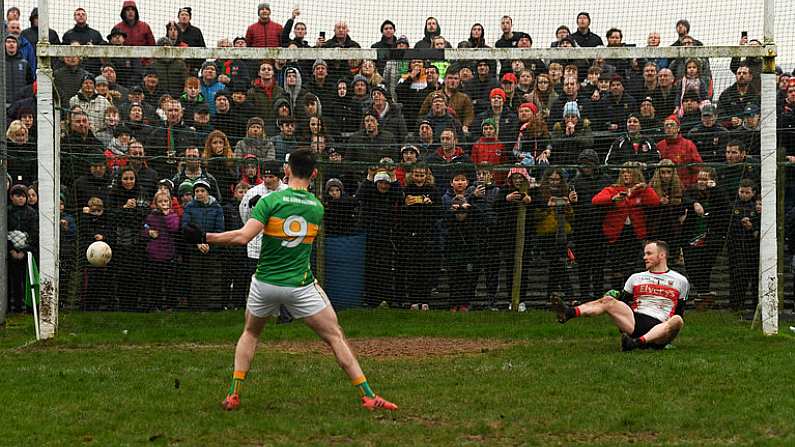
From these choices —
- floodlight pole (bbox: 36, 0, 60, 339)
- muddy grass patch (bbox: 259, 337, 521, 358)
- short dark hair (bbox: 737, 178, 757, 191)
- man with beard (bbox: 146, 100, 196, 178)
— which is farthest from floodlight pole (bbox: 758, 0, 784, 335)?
floodlight pole (bbox: 36, 0, 60, 339)

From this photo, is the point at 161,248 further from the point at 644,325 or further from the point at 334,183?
the point at 644,325

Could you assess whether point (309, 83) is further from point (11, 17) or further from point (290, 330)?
point (11, 17)

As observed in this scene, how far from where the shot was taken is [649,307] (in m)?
12.1

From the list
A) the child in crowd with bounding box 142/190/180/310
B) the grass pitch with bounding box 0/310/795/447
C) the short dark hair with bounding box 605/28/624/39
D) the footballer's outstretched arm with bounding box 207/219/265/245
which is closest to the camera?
the grass pitch with bounding box 0/310/795/447

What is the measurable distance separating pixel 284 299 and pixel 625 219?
7.69m

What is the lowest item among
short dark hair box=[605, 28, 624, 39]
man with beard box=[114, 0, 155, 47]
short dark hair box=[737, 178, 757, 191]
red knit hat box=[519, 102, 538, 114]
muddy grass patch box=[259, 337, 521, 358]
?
muddy grass patch box=[259, 337, 521, 358]

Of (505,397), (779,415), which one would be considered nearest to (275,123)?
(505,397)

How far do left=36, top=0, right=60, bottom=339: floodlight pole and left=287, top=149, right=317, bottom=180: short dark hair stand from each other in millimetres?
5618

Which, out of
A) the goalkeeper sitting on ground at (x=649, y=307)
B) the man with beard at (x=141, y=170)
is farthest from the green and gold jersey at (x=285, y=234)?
the man with beard at (x=141, y=170)

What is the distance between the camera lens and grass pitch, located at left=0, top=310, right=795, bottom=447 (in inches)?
322

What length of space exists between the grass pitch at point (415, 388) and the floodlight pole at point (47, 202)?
44cm

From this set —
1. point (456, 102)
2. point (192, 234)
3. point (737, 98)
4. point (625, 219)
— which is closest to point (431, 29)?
point (456, 102)

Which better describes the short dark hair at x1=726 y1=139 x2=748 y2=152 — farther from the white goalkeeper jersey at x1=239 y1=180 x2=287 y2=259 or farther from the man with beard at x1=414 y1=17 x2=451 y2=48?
the white goalkeeper jersey at x1=239 y1=180 x2=287 y2=259

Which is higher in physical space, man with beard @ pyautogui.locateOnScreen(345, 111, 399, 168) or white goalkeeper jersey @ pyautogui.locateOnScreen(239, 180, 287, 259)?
man with beard @ pyautogui.locateOnScreen(345, 111, 399, 168)
